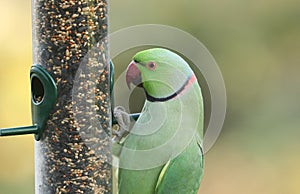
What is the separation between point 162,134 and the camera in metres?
4.80

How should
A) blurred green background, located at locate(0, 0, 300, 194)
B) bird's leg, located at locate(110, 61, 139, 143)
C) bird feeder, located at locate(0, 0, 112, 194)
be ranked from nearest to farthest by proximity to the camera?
bird feeder, located at locate(0, 0, 112, 194) → bird's leg, located at locate(110, 61, 139, 143) → blurred green background, located at locate(0, 0, 300, 194)

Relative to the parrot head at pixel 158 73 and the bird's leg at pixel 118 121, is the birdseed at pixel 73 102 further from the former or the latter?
the parrot head at pixel 158 73

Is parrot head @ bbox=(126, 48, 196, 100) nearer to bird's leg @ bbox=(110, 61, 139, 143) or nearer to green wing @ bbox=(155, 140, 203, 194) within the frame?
bird's leg @ bbox=(110, 61, 139, 143)

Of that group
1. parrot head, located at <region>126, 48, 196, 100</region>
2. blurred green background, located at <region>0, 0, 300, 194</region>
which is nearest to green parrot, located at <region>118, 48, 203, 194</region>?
parrot head, located at <region>126, 48, 196, 100</region>

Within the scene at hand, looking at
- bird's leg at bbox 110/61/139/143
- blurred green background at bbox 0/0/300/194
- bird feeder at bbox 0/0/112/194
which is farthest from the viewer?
blurred green background at bbox 0/0/300/194

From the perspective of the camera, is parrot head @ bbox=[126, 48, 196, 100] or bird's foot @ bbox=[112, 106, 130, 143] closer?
parrot head @ bbox=[126, 48, 196, 100]

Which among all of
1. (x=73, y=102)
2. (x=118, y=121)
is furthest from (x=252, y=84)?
(x=73, y=102)

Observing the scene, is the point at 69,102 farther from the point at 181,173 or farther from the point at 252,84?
the point at 252,84

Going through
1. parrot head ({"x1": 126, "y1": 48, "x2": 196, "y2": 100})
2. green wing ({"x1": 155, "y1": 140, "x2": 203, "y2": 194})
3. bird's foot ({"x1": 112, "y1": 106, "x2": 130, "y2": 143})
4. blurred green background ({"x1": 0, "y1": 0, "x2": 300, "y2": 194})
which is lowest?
blurred green background ({"x1": 0, "y1": 0, "x2": 300, "y2": 194})

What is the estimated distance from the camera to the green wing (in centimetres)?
485

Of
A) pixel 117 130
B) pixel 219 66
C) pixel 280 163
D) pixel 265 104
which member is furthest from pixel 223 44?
pixel 117 130

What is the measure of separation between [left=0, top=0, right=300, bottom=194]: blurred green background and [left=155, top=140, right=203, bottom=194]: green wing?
5.01 m

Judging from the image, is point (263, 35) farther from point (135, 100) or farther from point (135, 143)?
point (135, 143)

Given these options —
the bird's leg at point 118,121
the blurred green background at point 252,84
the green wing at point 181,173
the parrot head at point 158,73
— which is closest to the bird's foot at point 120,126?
the bird's leg at point 118,121
